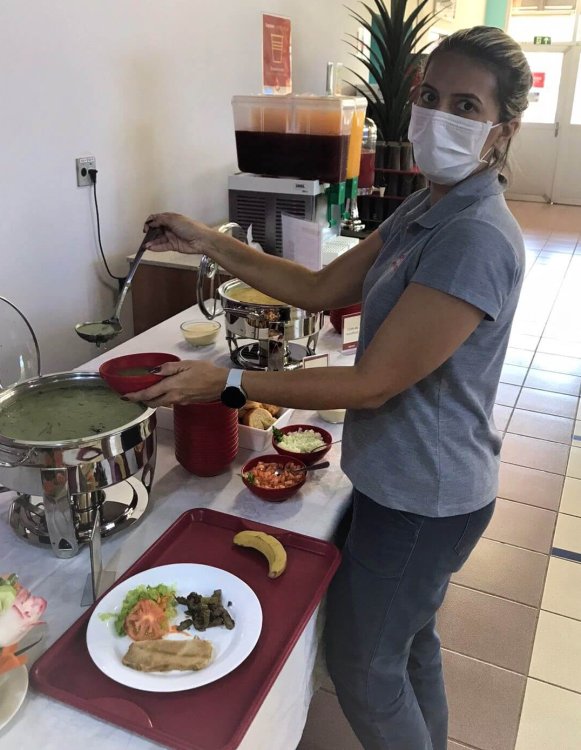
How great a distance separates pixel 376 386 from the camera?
88 centimetres

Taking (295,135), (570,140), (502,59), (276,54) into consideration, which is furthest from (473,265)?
(570,140)

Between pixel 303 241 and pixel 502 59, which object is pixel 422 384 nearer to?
pixel 502 59

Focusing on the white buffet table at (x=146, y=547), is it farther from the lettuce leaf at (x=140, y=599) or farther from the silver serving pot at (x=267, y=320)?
the silver serving pot at (x=267, y=320)

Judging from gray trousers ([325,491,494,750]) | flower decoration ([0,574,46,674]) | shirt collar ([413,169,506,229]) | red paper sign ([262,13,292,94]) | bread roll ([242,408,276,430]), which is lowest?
gray trousers ([325,491,494,750])

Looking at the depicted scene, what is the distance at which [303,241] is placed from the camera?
181cm

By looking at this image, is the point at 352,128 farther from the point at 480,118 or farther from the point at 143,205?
the point at 480,118

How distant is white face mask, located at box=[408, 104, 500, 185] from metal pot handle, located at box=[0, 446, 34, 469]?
0.69 meters

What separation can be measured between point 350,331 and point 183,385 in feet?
2.66

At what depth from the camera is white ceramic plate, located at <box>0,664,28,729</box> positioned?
0.71m

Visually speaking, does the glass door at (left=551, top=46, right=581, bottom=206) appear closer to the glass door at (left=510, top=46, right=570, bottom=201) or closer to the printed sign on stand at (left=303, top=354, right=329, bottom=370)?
the glass door at (left=510, top=46, right=570, bottom=201)

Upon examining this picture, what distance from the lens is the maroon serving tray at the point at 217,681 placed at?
716mm

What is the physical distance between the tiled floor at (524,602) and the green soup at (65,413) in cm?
89

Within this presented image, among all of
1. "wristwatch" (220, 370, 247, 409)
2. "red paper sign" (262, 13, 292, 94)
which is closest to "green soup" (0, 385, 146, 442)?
"wristwatch" (220, 370, 247, 409)

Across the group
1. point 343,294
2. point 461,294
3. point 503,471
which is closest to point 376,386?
A: point 461,294
